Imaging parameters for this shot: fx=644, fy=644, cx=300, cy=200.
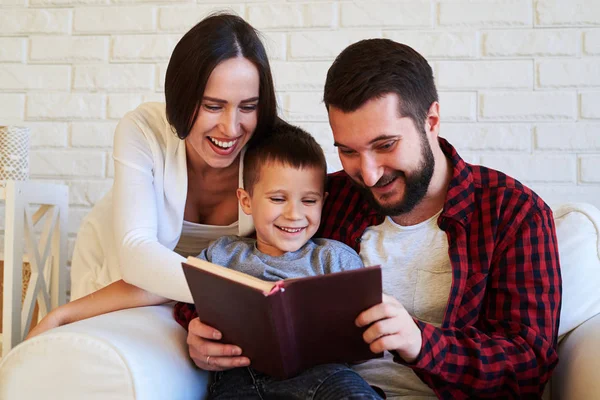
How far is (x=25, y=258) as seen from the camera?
2.27 meters

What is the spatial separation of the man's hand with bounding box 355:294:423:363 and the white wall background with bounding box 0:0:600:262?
1.11 metres

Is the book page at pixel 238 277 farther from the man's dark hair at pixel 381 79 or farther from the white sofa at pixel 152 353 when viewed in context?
the man's dark hair at pixel 381 79

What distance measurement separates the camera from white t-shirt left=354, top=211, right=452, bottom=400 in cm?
135

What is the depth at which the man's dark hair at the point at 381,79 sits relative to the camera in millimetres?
1324

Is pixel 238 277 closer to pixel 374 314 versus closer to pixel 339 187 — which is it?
pixel 374 314

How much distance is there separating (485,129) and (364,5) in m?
0.58

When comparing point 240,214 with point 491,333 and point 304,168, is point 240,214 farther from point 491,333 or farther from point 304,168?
point 491,333

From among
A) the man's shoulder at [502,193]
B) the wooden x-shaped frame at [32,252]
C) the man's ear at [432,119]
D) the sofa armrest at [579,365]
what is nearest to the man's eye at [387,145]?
the man's ear at [432,119]

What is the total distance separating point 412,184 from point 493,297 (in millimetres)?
286

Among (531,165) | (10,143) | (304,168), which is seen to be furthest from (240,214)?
(531,165)

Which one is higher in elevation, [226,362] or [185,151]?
[185,151]

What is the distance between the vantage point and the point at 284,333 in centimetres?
106

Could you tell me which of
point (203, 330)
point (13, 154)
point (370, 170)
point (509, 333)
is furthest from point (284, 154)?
point (13, 154)

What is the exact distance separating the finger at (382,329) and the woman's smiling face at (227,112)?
65 cm
